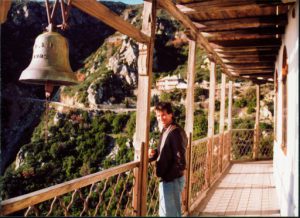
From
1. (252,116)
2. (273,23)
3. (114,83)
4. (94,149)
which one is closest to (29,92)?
(114,83)

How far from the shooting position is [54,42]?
201 centimetres

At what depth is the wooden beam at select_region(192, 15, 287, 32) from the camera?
3898 mm

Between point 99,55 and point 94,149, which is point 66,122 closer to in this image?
point 94,149

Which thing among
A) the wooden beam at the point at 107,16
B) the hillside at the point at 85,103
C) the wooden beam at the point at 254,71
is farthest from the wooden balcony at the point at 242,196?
the hillside at the point at 85,103

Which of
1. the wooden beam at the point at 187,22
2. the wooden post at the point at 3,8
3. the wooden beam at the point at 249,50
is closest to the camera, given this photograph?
the wooden post at the point at 3,8

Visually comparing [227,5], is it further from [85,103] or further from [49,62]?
[85,103]

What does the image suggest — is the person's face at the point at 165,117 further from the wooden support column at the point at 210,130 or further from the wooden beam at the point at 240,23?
the wooden support column at the point at 210,130

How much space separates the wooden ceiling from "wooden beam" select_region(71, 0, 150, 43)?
944 mm

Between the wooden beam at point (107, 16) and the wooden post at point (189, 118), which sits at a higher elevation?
the wooden beam at point (107, 16)

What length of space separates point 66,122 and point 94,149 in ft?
26.4

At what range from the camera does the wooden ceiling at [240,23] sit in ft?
11.6

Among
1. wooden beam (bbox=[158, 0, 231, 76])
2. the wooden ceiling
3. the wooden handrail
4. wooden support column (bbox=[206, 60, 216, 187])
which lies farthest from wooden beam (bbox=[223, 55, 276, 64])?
the wooden handrail

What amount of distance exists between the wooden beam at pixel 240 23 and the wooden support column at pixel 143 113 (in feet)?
4.64

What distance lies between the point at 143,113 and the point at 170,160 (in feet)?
1.60
